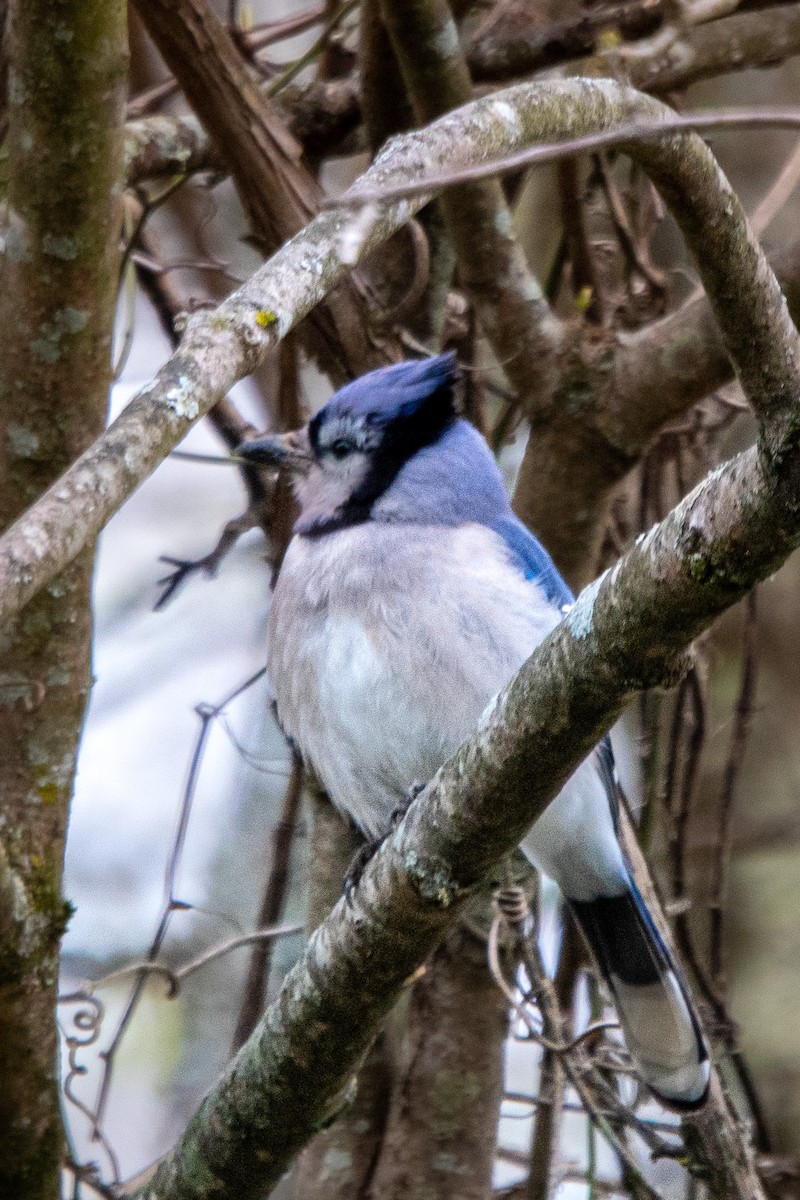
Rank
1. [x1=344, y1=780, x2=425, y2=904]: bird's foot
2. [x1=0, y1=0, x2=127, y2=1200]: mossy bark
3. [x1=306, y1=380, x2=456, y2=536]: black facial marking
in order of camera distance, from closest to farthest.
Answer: [x1=0, y1=0, x2=127, y2=1200]: mossy bark, [x1=344, y1=780, x2=425, y2=904]: bird's foot, [x1=306, y1=380, x2=456, y2=536]: black facial marking

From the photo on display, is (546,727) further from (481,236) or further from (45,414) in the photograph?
(481,236)

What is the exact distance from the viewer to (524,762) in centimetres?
167

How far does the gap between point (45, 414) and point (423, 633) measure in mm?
769

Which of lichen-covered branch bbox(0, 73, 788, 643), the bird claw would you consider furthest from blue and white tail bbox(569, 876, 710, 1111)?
lichen-covered branch bbox(0, 73, 788, 643)

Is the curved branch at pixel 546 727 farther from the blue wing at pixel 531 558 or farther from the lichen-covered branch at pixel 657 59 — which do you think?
the lichen-covered branch at pixel 657 59

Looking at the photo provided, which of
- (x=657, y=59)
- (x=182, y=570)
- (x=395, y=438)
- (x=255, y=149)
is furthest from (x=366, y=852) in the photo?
(x=657, y=59)

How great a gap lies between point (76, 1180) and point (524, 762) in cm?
139

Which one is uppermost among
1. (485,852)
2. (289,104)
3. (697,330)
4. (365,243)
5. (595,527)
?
(289,104)

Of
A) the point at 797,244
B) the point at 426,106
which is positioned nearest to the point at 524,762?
the point at 797,244

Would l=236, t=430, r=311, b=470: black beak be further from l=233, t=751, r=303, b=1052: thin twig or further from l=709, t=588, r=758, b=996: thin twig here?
l=709, t=588, r=758, b=996: thin twig

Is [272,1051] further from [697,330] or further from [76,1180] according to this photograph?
[697,330]

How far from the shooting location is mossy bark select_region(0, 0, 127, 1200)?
7.20 ft

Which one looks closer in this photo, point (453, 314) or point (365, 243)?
point (365, 243)

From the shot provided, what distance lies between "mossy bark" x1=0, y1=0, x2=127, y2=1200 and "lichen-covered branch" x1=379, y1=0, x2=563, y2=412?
804 mm
